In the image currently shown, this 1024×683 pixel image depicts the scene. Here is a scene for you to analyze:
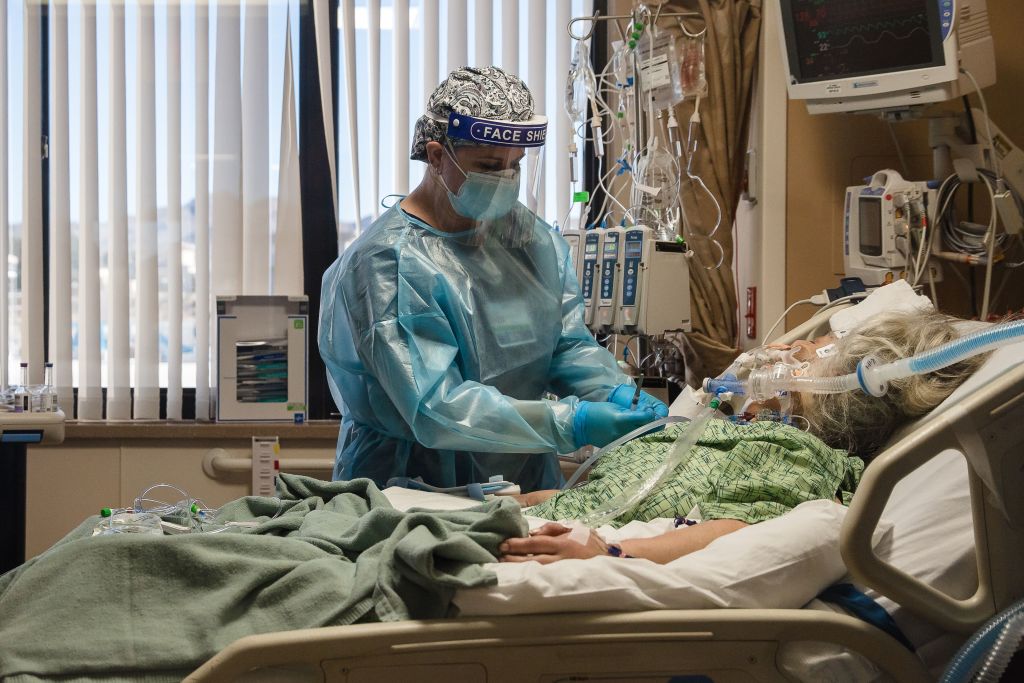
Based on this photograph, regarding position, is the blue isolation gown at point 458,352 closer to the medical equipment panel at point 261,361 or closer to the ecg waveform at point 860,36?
the ecg waveform at point 860,36

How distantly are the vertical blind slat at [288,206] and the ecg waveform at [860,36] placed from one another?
69.5 inches

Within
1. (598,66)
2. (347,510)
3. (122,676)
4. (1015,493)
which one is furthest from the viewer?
(598,66)

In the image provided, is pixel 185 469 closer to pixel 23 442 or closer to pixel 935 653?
pixel 23 442

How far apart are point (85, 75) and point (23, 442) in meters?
1.38

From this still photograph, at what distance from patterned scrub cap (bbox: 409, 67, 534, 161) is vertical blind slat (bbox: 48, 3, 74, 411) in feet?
6.16

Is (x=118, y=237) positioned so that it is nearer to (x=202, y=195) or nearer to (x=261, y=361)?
(x=202, y=195)

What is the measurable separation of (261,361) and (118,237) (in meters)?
0.68

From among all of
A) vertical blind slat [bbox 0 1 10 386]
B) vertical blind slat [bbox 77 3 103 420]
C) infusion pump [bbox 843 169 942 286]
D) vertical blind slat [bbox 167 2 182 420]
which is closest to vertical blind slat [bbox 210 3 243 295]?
vertical blind slat [bbox 167 2 182 420]

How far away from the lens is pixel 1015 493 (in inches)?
54.5

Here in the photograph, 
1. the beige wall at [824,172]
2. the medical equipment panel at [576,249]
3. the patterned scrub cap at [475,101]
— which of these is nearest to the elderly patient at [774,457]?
the patterned scrub cap at [475,101]

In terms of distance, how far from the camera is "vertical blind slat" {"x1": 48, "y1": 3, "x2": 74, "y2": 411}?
3645mm

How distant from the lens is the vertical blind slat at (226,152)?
12.0 feet

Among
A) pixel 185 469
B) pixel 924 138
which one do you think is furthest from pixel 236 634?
pixel 924 138

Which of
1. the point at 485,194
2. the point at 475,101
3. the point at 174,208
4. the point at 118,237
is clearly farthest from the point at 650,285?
the point at 118,237
